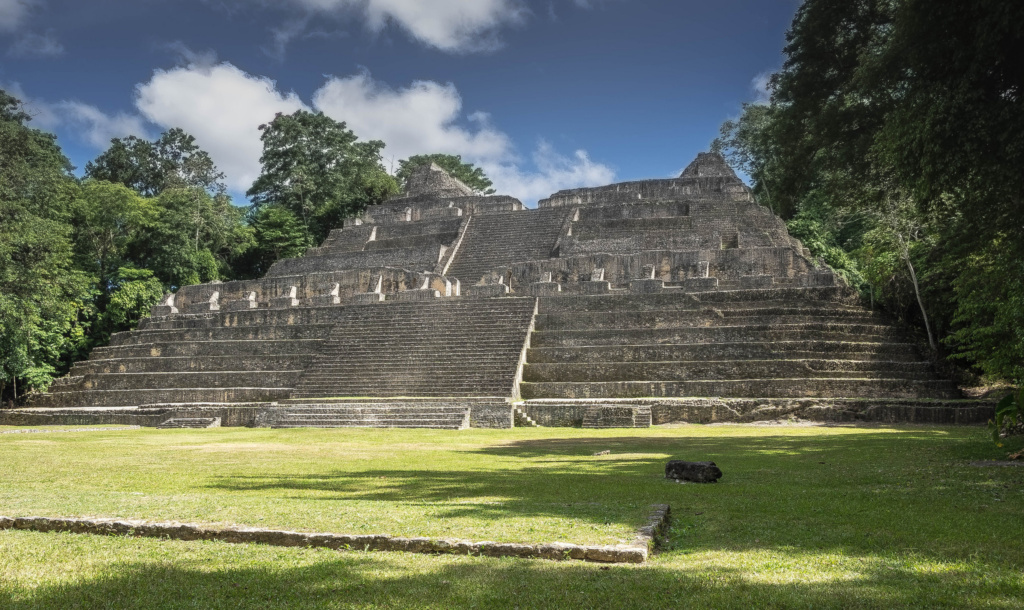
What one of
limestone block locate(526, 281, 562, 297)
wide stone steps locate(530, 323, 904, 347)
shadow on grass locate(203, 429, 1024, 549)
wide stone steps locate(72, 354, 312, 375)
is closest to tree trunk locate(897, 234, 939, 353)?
wide stone steps locate(530, 323, 904, 347)

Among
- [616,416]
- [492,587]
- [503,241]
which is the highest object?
[503,241]

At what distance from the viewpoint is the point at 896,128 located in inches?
354

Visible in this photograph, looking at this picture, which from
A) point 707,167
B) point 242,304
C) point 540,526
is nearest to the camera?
point 540,526

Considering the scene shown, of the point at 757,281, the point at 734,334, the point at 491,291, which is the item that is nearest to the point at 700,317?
the point at 734,334

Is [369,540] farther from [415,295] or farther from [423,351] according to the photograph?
[415,295]

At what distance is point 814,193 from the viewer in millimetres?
16984

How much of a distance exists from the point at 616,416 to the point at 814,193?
6809 millimetres

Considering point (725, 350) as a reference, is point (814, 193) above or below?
above

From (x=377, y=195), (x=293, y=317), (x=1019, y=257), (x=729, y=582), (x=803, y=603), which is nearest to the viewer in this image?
(x=803, y=603)

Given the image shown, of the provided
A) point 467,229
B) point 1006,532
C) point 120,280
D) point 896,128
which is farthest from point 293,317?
point 1006,532

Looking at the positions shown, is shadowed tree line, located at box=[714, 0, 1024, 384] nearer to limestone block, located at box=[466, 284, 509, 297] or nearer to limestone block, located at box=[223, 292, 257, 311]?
limestone block, located at box=[466, 284, 509, 297]

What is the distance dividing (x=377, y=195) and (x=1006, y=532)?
43933 millimetres

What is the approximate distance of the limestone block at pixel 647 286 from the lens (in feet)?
72.7

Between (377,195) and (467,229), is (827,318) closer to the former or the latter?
(467,229)
